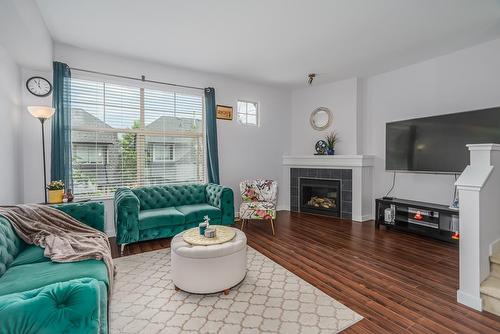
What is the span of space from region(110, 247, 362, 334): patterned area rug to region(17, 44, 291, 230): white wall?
7.10 ft

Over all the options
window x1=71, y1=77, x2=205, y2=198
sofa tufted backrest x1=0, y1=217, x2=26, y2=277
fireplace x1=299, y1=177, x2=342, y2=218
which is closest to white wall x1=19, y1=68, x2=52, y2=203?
window x1=71, y1=77, x2=205, y2=198

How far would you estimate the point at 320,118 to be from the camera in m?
5.49

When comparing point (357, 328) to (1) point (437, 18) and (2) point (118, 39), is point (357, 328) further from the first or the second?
(2) point (118, 39)

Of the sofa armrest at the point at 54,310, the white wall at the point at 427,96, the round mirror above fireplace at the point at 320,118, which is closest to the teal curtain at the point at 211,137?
the round mirror above fireplace at the point at 320,118

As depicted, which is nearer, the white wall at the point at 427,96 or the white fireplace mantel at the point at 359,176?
the white wall at the point at 427,96

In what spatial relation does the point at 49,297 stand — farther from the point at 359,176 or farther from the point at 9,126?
the point at 359,176

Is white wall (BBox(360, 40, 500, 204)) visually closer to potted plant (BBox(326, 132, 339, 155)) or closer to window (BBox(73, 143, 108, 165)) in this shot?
potted plant (BBox(326, 132, 339, 155))

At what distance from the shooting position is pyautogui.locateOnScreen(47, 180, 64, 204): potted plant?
308 centimetres

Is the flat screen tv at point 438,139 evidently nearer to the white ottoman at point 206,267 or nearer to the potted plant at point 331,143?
the potted plant at point 331,143

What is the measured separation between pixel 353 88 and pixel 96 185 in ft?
16.2

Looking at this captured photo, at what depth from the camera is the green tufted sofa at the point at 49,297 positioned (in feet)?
3.64

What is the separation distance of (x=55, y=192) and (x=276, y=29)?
11.2 feet

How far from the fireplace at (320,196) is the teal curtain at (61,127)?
4.29 meters

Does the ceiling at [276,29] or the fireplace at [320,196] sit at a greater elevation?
the ceiling at [276,29]
